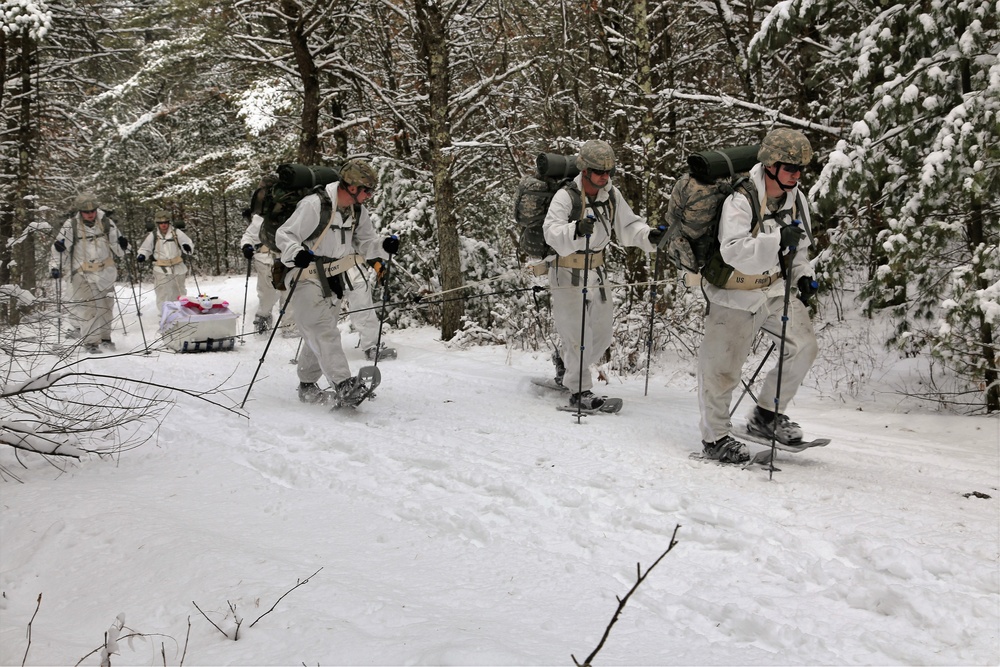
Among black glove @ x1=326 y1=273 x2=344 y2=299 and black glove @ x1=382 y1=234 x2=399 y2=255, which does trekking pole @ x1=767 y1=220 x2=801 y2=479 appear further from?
black glove @ x1=326 y1=273 x2=344 y2=299

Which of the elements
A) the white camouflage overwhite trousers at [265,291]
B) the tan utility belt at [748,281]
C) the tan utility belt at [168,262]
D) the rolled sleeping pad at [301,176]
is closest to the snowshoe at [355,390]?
the rolled sleeping pad at [301,176]

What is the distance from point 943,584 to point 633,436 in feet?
9.72

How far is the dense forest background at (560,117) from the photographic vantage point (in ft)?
20.4

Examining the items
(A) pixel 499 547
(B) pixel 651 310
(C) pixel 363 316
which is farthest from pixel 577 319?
(C) pixel 363 316

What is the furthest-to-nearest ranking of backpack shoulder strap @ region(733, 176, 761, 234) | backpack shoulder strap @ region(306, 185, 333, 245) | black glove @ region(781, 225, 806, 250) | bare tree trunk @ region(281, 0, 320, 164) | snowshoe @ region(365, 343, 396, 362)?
bare tree trunk @ region(281, 0, 320, 164) → snowshoe @ region(365, 343, 396, 362) → backpack shoulder strap @ region(306, 185, 333, 245) → backpack shoulder strap @ region(733, 176, 761, 234) → black glove @ region(781, 225, 806, 250)

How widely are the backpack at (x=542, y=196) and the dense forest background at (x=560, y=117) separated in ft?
3.83

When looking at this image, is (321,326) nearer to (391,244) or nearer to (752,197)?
(391,244)

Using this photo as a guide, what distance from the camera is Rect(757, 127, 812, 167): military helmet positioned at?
15.9 feet

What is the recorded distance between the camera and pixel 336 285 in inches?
291

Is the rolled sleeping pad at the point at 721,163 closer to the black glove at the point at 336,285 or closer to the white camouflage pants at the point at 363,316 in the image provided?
the black glove at the point at 336,285

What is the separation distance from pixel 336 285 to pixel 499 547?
4.21 metres

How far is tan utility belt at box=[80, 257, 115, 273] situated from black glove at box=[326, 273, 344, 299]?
6740mm

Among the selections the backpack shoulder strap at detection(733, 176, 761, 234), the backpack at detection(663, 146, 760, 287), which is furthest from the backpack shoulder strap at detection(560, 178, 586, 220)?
the backpack shoulder strap at detection(733, 176, 761, 234)

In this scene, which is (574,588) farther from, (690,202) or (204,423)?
(204,423)
